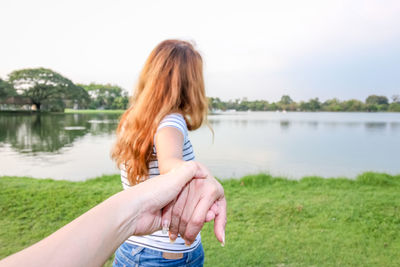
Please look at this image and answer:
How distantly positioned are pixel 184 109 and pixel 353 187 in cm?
563

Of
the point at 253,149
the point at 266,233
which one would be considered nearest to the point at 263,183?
the point at 266,233

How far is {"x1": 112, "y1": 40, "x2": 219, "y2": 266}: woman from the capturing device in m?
1.45

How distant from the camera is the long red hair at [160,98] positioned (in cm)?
150

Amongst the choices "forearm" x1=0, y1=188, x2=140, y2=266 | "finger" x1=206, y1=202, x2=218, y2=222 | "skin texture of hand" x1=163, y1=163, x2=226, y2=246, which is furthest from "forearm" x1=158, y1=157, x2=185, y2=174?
"forearm" x1=0, y1=188, x2=140, y2=266

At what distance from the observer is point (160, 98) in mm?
1538

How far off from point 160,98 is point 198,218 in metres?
0.73

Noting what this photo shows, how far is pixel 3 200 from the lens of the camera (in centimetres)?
467

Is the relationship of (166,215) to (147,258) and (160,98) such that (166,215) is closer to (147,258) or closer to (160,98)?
(147,258)

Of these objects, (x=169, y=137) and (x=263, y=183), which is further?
(x=263, y=183)

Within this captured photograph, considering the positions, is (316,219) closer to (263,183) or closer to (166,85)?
(263,183)

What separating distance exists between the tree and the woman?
2065 inches

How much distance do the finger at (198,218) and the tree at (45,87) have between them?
53096 millimetres

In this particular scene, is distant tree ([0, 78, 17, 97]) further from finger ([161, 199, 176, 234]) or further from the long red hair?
finger ([161, 199, 176, 234])

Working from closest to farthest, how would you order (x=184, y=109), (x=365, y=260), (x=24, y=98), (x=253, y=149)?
(x=184, y=109)
(x=365, y=260)
(x=253, y=149)
(x=24, y=98)
